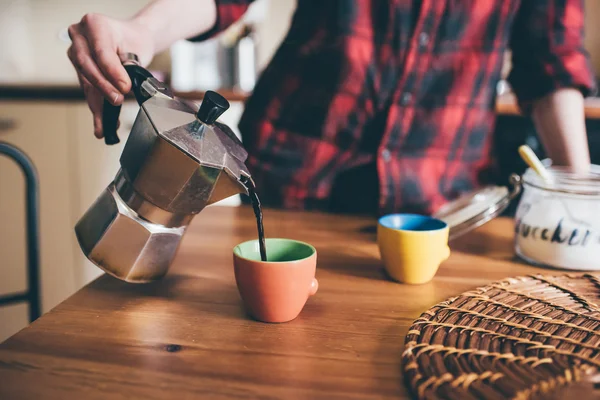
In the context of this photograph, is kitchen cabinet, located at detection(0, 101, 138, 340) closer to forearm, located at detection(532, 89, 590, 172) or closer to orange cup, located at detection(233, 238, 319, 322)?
forearm, located at detection(532, 89, 590, 172)

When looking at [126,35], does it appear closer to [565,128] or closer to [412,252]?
[412,252]

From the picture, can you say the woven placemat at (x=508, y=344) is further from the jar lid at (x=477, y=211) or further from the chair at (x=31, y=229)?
the chair at (x=31, y=229)

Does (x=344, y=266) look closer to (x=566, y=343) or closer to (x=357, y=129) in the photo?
(x=566, y=343)

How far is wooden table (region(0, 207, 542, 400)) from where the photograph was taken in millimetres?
405

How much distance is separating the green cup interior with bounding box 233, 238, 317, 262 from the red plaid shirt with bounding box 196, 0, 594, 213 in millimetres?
434

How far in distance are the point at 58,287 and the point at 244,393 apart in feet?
5.78

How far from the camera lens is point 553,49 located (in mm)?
961

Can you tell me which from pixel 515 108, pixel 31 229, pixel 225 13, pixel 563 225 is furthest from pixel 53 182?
pixel 563 225

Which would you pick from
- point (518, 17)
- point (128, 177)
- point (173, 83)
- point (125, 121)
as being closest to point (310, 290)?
point (128, 177)

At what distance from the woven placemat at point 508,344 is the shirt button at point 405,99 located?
1.56 feet

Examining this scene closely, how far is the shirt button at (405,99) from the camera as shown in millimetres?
991

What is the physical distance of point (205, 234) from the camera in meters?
0.80

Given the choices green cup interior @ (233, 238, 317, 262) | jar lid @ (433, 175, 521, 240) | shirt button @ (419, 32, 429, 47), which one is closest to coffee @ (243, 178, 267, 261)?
green cup interior @ (233, 238, 317, 262)

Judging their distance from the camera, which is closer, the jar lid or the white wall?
the jar lid
